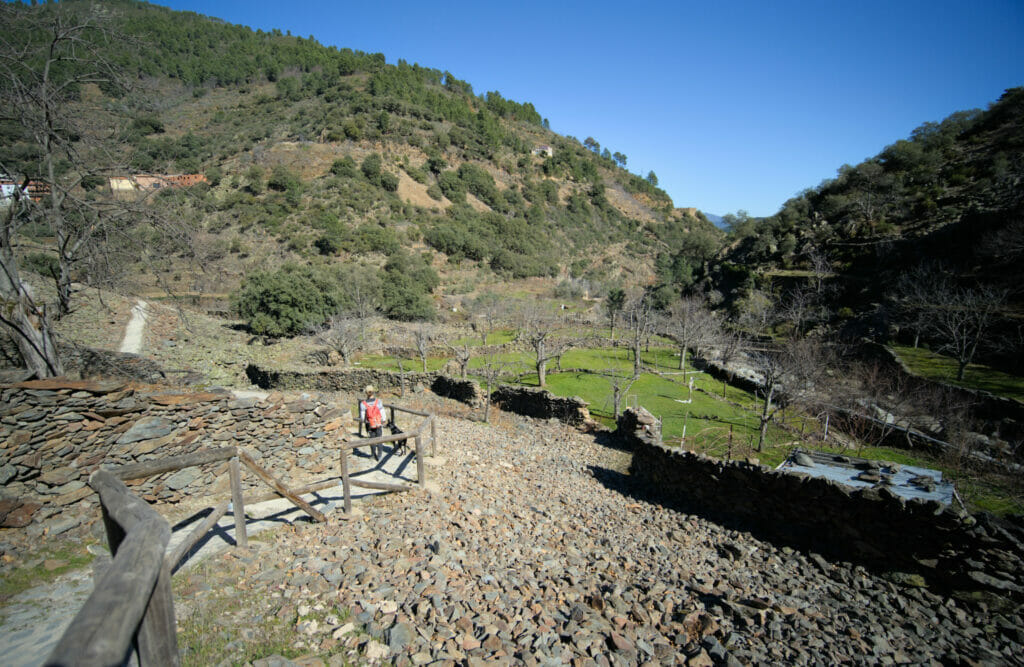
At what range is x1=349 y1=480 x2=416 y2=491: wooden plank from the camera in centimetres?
726

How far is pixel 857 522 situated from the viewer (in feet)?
25.6

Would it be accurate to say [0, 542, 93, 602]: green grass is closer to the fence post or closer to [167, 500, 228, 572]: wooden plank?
[167, 500, 228, 572]: wooden plank

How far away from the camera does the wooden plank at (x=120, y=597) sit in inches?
49.6

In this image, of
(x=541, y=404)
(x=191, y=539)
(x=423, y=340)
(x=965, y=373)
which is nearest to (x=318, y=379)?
(x=423, y=340)

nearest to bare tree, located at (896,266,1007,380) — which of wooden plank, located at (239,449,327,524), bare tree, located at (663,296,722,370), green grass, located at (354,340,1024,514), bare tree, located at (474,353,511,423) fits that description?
green grass, located at (354,340,1024,514)

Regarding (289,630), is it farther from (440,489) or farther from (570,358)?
(570,358)

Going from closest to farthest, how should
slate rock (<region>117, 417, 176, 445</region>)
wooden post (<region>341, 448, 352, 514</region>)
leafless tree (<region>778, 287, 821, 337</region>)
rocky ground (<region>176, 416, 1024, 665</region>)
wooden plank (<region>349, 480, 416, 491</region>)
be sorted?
rocky ground (<region>176, 416, 1024, 665</region>) < wooden post (<region>341, 448, 352, 514</region>) < slate rock (<region>117, 417, 176, 445</region>) < wooden plank (<region>349, 480, 416, 491</region>) < leafless tree (<region>778, 287, 821, 337</region>)

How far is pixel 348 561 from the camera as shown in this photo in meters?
5.61

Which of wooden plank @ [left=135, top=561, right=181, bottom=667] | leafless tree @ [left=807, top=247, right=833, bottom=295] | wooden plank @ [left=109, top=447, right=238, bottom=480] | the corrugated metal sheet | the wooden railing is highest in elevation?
leafless tree @ [left=807, top=247, right=833, bottom=295]

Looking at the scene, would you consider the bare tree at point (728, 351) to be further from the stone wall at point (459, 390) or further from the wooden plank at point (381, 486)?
the wooden plank at point (381, 486)

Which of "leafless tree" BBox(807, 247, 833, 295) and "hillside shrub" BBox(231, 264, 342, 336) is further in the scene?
"leafless tree" BBox(807, 247, 833, 295)

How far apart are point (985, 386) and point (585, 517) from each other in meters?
20.7

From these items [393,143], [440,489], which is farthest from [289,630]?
[393,143]

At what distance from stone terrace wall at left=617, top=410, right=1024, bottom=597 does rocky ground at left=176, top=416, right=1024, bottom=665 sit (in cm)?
46
